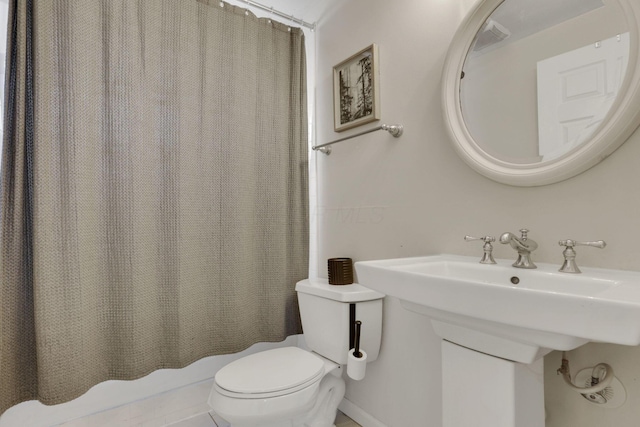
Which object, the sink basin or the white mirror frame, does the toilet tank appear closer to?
the sink basin

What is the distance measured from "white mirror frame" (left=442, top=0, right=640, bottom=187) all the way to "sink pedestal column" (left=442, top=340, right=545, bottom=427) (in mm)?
514

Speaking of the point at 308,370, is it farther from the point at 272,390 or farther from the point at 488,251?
the point at 488,251

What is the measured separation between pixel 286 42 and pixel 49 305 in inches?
67.8

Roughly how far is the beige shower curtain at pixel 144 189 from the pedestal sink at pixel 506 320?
938mm

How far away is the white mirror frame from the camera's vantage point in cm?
79

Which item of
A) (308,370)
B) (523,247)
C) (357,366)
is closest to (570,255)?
(523,247)

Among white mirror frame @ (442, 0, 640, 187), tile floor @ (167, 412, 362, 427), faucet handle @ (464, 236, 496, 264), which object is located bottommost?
tile floor @ (167, 412, 362, 427)

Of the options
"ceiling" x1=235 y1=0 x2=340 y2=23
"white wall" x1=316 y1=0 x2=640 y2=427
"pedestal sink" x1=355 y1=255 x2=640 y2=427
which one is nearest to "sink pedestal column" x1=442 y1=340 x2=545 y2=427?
"pedestal sink" x1=355 y1=255 x2=640 y2=427

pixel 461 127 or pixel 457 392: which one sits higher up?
pixel 461 127

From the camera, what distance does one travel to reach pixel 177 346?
1.51 m

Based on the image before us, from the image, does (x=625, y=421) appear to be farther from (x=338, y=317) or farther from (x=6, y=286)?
(x=6, y=286)

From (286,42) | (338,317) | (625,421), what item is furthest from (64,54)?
(625,421)

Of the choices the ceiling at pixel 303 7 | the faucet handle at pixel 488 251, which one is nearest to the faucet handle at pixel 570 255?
the faucet handle at pixel 488 251

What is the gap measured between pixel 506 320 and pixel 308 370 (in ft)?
2.73
